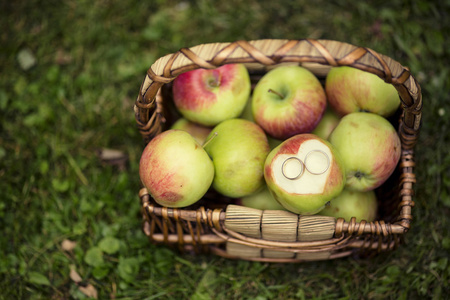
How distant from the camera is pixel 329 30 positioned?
227 cm

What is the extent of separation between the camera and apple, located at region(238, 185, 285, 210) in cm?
154

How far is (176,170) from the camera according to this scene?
4.43ft

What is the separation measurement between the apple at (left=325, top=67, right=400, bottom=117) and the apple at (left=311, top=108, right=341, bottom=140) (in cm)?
6

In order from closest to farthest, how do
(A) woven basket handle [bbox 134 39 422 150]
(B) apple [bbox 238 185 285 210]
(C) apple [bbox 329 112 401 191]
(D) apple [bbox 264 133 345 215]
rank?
(A) woven basket handle [bbox 134 39 422 150] < (D) apple [bbox 264 133 345 215] < (C) apple [bbox 329 112 401 191] < (B) apple [bbox 238 185 285 210]

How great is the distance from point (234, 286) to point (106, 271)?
56cm

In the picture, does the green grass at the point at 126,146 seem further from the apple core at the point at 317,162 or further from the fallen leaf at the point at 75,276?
the apple core at the point at 317,162

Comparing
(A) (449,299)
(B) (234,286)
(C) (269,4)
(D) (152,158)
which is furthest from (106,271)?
(C) (269,4)

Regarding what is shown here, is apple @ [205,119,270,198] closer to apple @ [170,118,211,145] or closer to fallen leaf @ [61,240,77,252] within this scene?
apple @ [170,118,211,145]

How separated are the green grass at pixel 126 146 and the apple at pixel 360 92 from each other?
549 millimetres

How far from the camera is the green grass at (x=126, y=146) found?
5.72 ft

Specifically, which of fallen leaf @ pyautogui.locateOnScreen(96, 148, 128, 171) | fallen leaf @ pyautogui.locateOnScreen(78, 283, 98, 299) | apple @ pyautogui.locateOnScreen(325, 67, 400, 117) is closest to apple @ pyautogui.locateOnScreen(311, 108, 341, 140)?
apple @ pyautogui.locateOnScreen(325, 67, 400, 117)

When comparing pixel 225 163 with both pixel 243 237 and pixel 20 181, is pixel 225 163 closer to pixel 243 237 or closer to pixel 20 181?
pixel 243 237

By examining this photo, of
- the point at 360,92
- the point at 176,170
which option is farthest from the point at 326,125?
the point at 176,170

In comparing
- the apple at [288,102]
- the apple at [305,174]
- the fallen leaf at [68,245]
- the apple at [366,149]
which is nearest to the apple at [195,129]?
the apple at [288,102]
